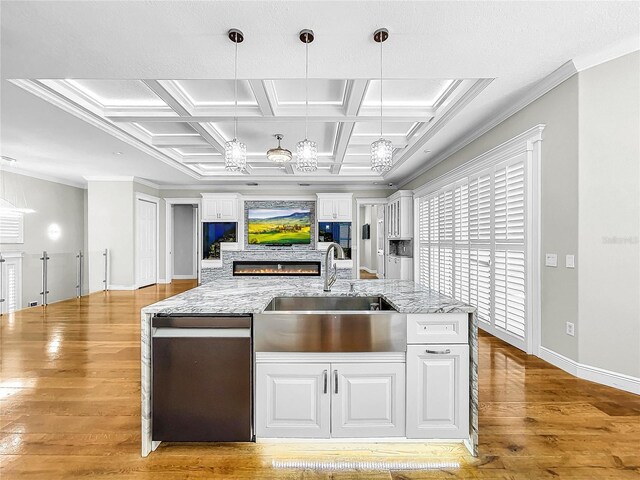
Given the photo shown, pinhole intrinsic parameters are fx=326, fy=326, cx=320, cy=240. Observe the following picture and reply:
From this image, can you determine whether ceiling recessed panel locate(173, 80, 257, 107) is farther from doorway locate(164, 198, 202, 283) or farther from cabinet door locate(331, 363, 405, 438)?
doorway locate(164, 198, 202, 283)

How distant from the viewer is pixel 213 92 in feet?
11.7

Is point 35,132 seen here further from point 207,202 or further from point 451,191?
point 451,191

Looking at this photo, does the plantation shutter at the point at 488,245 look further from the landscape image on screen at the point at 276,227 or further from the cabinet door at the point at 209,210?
the cabinet door at the point at 209,210

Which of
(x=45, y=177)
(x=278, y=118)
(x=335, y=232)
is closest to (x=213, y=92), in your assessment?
(x=278, y=118)

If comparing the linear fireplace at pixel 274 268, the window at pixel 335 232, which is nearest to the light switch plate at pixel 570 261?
the window at pixel 335 232

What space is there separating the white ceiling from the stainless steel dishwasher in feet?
6.54

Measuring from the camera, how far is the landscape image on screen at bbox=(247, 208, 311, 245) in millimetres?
8406

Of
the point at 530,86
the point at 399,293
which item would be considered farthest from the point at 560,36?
the point at 399,293

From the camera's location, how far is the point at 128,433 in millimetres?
2076

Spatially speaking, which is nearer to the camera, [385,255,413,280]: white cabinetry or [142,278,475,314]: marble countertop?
[142,278,475,314]: marble countertop

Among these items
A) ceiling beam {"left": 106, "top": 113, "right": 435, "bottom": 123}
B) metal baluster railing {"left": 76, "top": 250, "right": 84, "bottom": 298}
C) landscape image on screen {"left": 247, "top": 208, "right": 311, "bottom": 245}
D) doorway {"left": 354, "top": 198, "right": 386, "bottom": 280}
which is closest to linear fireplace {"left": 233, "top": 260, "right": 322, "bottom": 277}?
landscape image on screen {"left": 247, "top": 208, "right": 311, "bottom": 245}

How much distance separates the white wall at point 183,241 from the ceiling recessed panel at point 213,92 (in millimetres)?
6861

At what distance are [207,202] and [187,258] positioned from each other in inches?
109

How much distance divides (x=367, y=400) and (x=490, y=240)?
9.72 ft
